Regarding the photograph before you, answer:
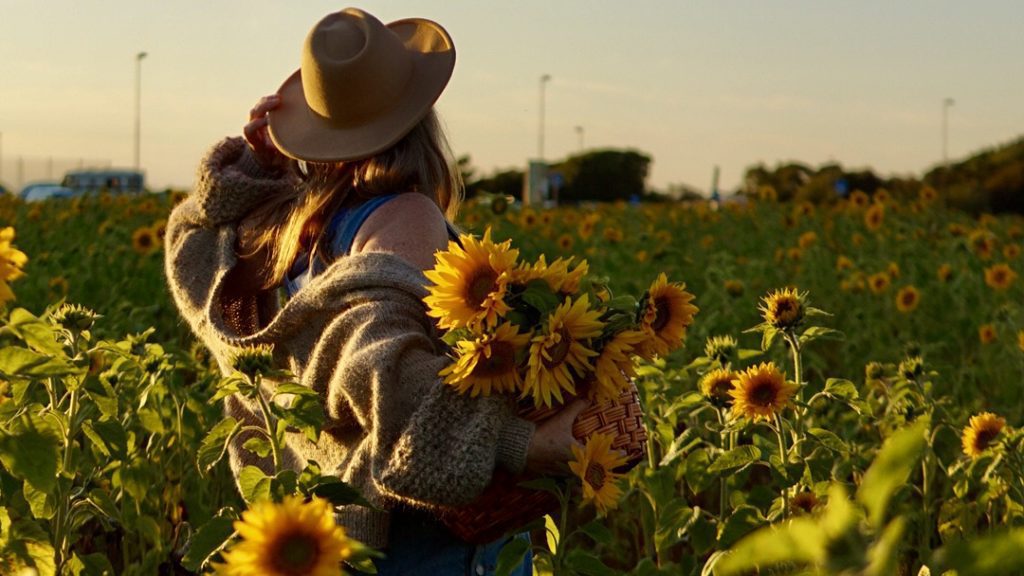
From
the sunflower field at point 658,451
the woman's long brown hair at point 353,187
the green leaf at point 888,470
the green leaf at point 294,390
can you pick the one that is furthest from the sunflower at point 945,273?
the green leaf at point 888,470

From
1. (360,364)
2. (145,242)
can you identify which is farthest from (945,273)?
(360,364)

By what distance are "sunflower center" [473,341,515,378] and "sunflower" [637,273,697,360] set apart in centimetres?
21

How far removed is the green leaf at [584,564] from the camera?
2010 mm

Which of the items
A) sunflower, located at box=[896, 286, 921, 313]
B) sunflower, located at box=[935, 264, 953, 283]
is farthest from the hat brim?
sunflower, located at box=[935, 264, 953, 283]

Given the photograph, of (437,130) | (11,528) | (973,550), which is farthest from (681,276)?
(973,550)

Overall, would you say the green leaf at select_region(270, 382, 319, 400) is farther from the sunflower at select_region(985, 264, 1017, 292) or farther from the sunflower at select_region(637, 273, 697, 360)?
the sunflower at select_region(985, 264, 1017, 292)

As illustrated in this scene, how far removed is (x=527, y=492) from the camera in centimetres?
186

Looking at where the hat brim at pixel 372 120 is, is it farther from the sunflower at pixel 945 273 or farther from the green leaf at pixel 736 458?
the sunflower at pixel 945 273

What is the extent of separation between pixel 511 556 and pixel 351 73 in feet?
2.58

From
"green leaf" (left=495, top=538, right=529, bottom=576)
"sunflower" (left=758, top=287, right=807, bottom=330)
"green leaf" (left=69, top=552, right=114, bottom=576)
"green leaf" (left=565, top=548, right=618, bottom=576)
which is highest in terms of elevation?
"sunflower" (left=758, top=287, right=807, bottom=330)

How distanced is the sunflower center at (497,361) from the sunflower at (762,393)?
2.33 ft

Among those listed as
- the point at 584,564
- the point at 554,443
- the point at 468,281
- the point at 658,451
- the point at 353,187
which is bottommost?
the point at 658,451

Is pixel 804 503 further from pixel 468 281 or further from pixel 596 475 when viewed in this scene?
pixel 468 281

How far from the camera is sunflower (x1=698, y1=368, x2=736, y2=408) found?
2543 mm
